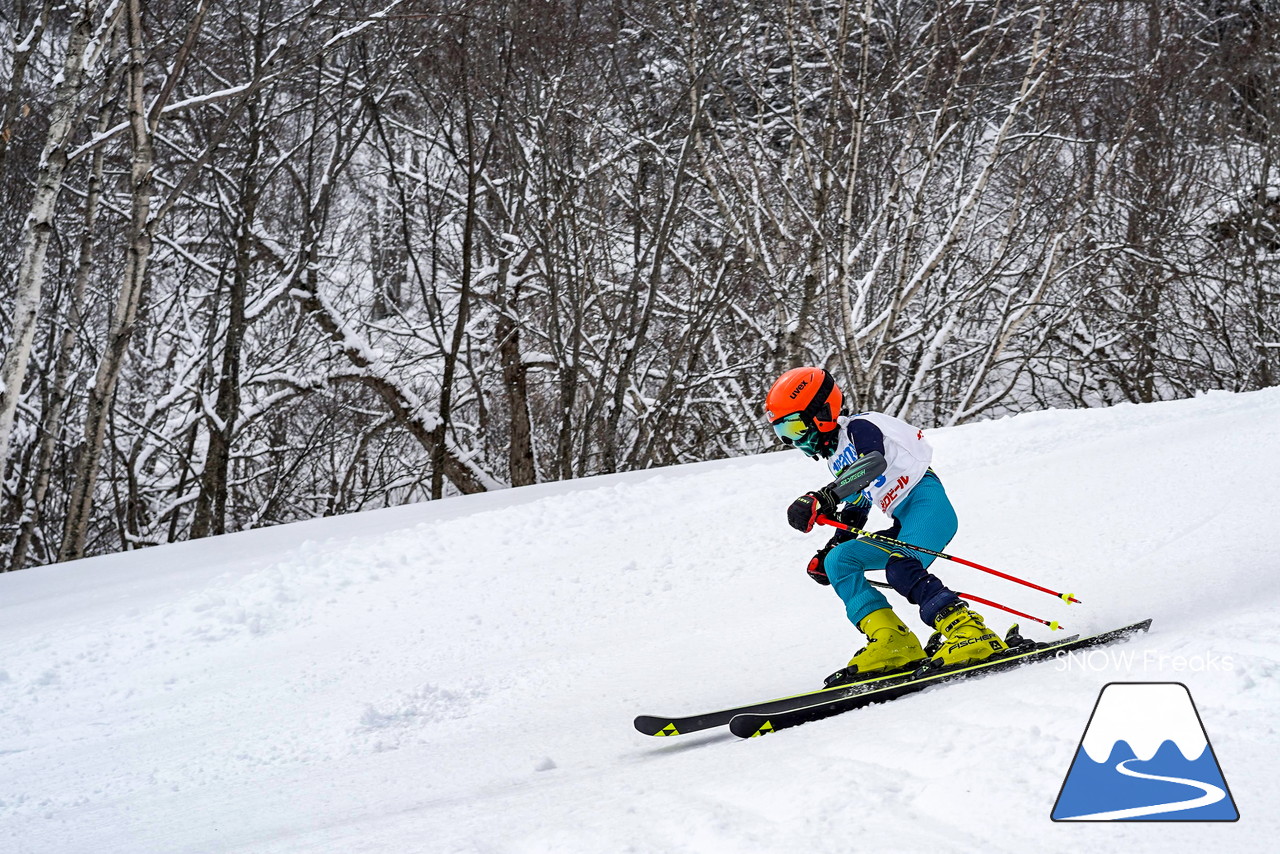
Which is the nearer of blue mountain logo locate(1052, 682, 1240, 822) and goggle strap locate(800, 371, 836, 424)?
blue mountain logo locate(1052, 682, 1240, 822)

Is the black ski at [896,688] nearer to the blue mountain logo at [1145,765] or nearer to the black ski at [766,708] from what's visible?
the black ski at [766,708]

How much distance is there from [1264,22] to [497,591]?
1791 centimetres

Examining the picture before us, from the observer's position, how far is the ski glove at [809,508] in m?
3.84

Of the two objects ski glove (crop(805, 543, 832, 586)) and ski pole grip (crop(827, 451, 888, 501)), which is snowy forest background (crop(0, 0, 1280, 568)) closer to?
ski glove (crop(805, 543, 832, 586))

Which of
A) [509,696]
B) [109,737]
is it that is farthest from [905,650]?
[109,737]

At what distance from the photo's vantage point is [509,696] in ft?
16.1

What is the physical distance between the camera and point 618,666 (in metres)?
5.22

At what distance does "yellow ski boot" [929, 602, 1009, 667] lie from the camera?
3.80m

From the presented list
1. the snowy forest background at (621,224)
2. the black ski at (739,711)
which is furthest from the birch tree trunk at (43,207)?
the black ski at (739,711)

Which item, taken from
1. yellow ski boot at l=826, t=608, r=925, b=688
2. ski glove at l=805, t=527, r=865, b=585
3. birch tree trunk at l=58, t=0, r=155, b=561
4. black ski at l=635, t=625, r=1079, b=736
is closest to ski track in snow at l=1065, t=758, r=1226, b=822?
black ski at l=635, t=625, r=1079, b=736

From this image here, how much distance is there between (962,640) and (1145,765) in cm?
130

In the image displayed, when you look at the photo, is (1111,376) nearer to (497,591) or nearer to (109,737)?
(497,591)

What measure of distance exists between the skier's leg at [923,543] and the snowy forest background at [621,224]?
321 inches

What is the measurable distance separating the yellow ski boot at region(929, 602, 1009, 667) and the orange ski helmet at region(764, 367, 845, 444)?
947mm
